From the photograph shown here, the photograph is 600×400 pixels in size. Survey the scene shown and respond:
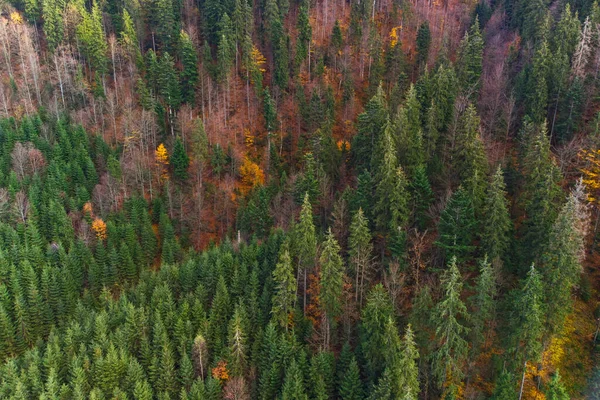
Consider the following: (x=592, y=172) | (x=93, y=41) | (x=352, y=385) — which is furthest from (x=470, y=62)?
(x=93, y=41)

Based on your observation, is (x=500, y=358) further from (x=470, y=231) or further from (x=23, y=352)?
(x=23, y=352)

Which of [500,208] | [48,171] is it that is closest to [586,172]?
[500,208]

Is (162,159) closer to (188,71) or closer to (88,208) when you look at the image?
(88,208)

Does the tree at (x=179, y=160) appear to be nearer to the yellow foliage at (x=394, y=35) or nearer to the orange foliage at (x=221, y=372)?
the orange foliage at (x=221, y=372)

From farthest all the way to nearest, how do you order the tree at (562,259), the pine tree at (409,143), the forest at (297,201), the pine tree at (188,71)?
1. the pine tree at (188,71)
2. the pine tree at (409,143)
3. the forest at (297,201)
4. the tree at (562,259)

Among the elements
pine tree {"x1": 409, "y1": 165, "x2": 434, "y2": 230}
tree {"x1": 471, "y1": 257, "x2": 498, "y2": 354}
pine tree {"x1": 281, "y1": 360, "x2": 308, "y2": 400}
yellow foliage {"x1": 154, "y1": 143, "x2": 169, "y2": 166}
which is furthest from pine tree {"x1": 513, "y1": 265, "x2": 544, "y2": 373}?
yellow foliage {"x1": 154, "y1": 143, "x2": 169, "y2": 166}

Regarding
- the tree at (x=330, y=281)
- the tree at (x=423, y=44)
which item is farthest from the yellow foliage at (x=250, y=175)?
the tree at (x=423, y=44)

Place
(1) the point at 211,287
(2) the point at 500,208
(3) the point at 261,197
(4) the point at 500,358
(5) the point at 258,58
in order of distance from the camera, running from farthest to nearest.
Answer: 1. (5) the point at 258,58
2. (3) the point at 261,197
3. (1) the point at 211,287
4. (2) the point at 500,208
5. (4) the point at 500,358
